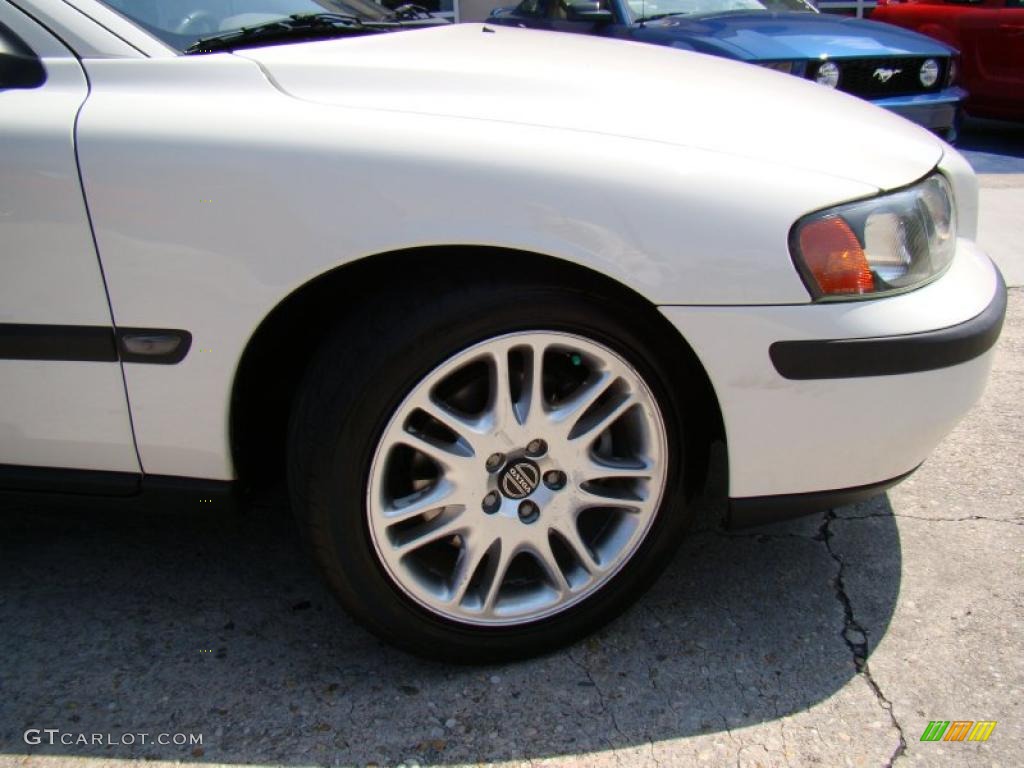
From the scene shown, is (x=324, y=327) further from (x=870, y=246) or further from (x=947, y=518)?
(x=947, y=518)

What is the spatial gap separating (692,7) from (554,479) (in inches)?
178

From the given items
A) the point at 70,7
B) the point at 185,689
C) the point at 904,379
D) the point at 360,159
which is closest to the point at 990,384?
the point at 904,379

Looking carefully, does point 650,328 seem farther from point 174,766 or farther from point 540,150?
point 174,766

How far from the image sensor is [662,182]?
5.69 ft

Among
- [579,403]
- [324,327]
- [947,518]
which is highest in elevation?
[324,327]

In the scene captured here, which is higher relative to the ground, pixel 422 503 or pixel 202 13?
pixel 202 13

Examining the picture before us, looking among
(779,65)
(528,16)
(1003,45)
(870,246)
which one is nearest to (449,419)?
(870,246)

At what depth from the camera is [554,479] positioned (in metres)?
1.95

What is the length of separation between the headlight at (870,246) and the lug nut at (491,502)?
Result: 71 cm

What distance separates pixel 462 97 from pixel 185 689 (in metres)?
1.30

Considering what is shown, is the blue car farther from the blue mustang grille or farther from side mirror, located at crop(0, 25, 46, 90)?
side mirror, located at crop(0, 25, 46, 90)

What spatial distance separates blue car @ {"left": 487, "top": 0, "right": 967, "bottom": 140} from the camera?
501cm

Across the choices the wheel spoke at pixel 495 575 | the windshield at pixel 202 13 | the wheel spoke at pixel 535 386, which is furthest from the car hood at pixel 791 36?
the wheel spoke at pixel 495 575

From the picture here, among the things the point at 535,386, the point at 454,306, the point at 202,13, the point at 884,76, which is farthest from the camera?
the point at 884,76
